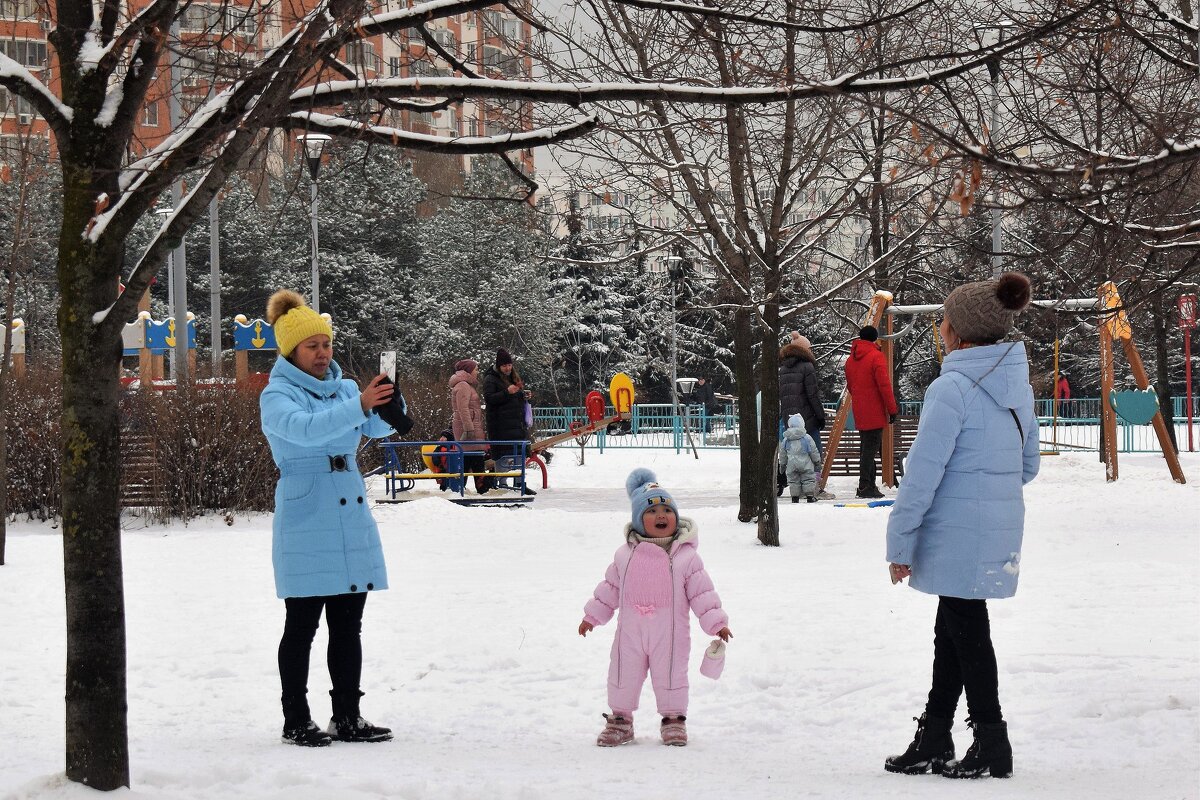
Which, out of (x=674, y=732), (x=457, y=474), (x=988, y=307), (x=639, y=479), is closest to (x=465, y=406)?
(x=457, y=474)

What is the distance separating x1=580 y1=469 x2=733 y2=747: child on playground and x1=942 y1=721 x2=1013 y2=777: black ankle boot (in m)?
1.11

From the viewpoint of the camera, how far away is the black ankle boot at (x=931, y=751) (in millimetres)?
4918

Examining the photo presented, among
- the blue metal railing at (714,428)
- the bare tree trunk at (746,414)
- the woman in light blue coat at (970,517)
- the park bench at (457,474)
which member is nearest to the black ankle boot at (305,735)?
the woman in light blue coat at (970,517)

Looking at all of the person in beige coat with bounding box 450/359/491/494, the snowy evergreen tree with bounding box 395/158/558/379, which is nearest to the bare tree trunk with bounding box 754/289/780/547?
the person in beige coat with bounding box 450/359/491/494

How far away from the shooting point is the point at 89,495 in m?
→ 4.28

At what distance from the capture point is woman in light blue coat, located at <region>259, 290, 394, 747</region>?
5.41m

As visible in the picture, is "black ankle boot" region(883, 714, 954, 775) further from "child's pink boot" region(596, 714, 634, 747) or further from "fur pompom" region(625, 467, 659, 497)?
"fur pompom" region(625, 467, 659, 497)

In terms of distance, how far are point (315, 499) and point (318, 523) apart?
0.31 feet

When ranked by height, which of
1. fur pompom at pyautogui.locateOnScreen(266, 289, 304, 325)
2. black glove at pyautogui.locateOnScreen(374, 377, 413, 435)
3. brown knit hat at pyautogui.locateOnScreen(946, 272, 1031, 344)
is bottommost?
black glove at pyautogui.locateOnScreen(374, 377, 413, 435)

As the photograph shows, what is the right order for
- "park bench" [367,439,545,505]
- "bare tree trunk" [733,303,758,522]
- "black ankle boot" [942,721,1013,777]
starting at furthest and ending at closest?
"park bench" [367,439,545,505], "bare tree trunk" [733,303,758,522], "black ankle boot" [942,721,1013,777]

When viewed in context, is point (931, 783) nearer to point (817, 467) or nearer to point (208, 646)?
point (208, 646)

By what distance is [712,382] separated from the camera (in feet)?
188

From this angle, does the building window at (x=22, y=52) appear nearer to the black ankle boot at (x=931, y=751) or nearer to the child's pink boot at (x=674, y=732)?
the child's pink boot at (x=674, y=732)

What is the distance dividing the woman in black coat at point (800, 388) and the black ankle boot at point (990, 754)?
1245 cm
